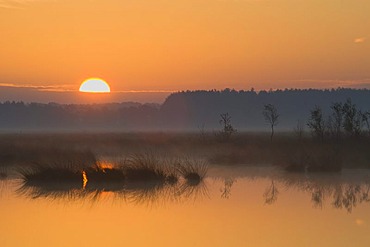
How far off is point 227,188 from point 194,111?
5500 inches

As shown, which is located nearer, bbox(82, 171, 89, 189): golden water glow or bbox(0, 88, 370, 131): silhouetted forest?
bbox(82, 171, 89, 189): golden water glow

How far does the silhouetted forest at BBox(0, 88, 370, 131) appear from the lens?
149 m

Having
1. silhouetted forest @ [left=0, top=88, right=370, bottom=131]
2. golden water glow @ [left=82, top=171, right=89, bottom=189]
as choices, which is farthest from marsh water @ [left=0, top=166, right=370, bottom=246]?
silhouetted forest @ [left=0, top=88, right=370, bottom=131]

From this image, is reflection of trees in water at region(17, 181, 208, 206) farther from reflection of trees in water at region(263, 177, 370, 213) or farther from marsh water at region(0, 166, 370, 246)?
reflection of trees in water at region(263, 177, 370, 213)

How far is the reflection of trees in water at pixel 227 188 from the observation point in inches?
593

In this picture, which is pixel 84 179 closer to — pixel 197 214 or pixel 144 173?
pixel 144 173

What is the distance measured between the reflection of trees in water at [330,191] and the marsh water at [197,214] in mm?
21

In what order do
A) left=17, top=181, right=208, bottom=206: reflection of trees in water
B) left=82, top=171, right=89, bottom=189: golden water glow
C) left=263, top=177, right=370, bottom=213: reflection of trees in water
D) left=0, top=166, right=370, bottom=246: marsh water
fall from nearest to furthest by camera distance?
left=0, top=166, right=370, bottom=246: marsh water → left=263, top=177, right=370, bottom=213: reflection of trees in water → left=17, top=181, right=208, bottom=206: reflection of trees in water → left=82, top=171, right=89, bottom=189: golden water glow

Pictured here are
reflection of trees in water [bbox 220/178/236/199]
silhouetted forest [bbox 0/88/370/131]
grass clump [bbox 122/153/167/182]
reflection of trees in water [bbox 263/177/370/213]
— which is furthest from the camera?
silhouetted forest [bbox 0/88/370/131]

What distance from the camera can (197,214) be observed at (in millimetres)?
12180

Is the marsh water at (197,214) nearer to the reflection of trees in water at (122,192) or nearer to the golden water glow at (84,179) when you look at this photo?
the reflection of trees in water at (122,192)

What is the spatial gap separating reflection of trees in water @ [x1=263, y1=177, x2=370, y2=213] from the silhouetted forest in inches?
5059

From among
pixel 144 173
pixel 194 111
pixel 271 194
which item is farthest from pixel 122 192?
pixel 194 111

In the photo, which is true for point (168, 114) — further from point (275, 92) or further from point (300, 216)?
point (300, 216)
